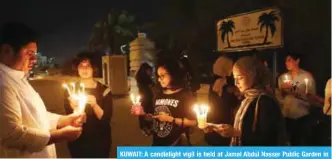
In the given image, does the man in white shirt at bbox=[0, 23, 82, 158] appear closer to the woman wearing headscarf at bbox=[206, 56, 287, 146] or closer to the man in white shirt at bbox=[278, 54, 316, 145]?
the woman wearing headscarf at bbox=[206, 56, 287, 146]

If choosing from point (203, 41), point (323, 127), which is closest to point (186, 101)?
point (323, 127)

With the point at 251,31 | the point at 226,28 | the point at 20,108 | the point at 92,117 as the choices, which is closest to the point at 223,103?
the point at 92,117

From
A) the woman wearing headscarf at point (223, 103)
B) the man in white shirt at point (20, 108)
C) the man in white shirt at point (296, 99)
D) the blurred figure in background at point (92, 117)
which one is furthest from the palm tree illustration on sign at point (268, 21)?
the man in white shirt at point (20, 108)

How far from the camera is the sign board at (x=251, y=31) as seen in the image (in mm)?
4852

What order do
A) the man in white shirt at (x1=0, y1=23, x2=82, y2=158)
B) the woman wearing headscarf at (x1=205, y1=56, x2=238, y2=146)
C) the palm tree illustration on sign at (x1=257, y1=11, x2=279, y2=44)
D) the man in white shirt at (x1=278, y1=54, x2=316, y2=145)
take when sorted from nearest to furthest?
the man in white shirt at (x1=0, y1=23, x2=82, y2=158) → the woman wearing headscarf at (x1=205, y1=56, x2=238, y2=146) → the man in white shirt at (x1=278, y1=54, x2=316, y2=145) → the palm tree illustration on sign at (x1=257, y1=11, x2=279, y2=44)

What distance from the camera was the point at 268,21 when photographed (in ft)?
16.1

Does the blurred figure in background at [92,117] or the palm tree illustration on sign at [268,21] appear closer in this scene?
the blurred figure in background at [92,117]

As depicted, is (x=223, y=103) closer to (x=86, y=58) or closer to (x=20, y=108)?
(x=86, y=58)

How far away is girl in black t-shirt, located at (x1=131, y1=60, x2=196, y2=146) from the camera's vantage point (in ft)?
9.43

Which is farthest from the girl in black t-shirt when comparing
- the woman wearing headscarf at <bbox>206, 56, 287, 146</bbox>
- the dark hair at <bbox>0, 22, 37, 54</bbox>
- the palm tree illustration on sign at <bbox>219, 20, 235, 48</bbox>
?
the palm tree illustration on sign at <bbox>219, 20, 235, 48</bbox>

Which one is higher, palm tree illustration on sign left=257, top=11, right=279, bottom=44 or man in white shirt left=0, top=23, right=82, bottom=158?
palm tree illustration on sign left=257, top=11, right=279, bottom=44

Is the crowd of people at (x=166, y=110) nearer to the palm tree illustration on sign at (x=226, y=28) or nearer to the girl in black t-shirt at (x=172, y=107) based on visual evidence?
the girl in black t-shirt at (x=172, y=107)

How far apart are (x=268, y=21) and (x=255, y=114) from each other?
314 cm

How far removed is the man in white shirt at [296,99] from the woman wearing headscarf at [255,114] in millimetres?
1734
